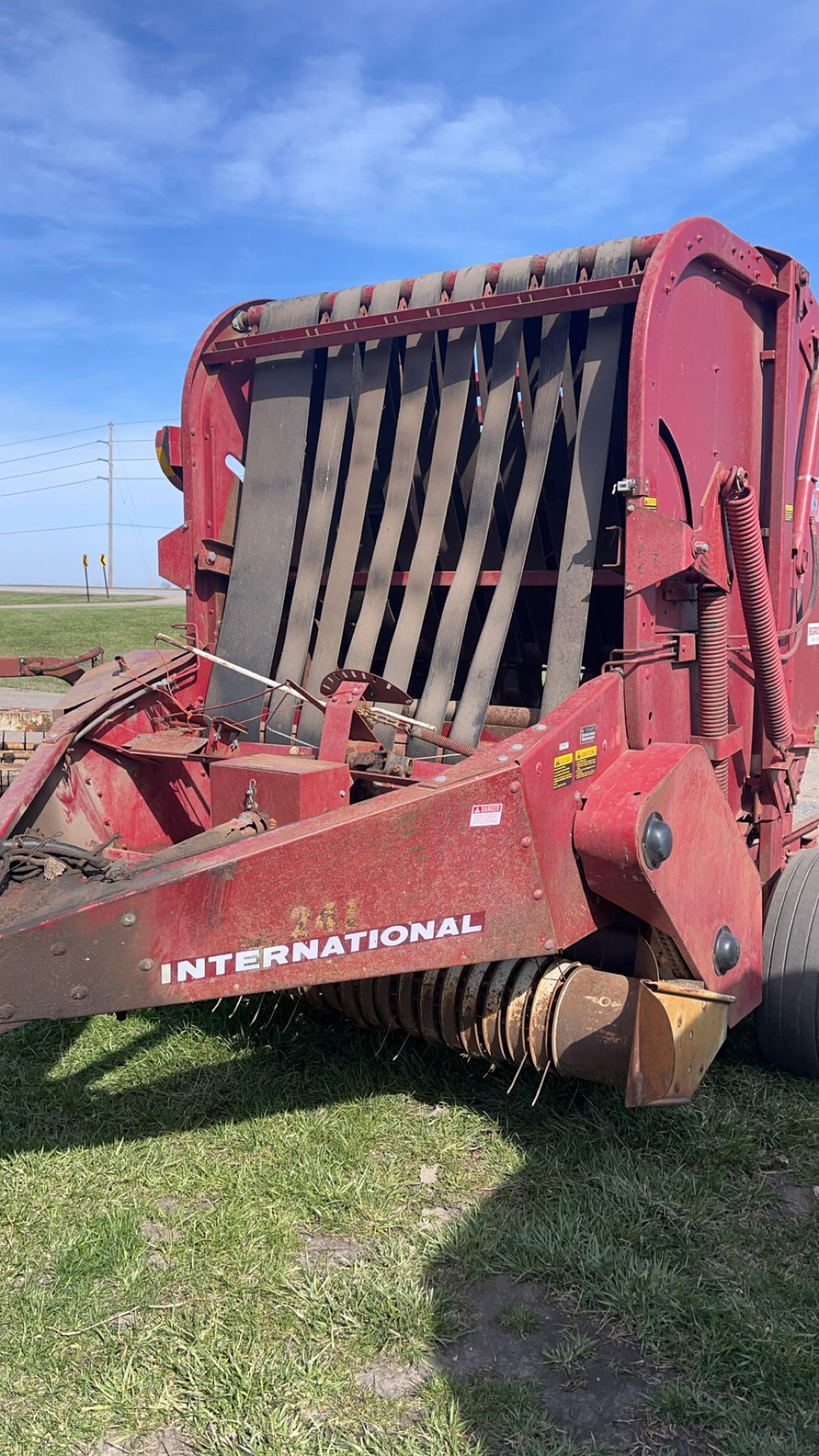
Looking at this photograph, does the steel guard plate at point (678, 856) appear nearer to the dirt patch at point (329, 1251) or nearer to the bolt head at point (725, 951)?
the bolt head at point (725, 951)

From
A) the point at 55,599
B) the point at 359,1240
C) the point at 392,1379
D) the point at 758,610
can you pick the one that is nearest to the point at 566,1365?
the point at 392,1379

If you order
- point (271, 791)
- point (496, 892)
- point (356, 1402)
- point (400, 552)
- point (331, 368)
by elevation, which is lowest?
point (356, 1402)

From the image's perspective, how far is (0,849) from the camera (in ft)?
8.69

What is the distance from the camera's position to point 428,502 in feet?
13.3

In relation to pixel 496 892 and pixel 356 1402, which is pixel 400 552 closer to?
pixel 496 892

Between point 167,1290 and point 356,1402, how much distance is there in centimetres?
58

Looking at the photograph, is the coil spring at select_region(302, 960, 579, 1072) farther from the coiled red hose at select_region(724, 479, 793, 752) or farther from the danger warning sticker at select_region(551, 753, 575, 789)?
the coiled red hose at select_region(724, 479, 793, 752)

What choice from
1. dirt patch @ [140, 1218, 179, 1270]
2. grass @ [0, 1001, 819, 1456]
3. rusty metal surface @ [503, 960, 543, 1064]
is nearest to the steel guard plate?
rusty metal surface @ [503, 960, 543, 1064]

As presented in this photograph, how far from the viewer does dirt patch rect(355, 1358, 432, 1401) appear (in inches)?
89.7

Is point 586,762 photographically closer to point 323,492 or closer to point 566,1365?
point 566,1365

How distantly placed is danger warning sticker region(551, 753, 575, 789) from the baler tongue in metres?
0.70

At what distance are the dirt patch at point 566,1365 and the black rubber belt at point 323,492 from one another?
7.92 ft

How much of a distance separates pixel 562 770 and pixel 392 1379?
1.47 m

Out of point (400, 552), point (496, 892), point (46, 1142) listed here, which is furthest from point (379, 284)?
point (46, 1142)
